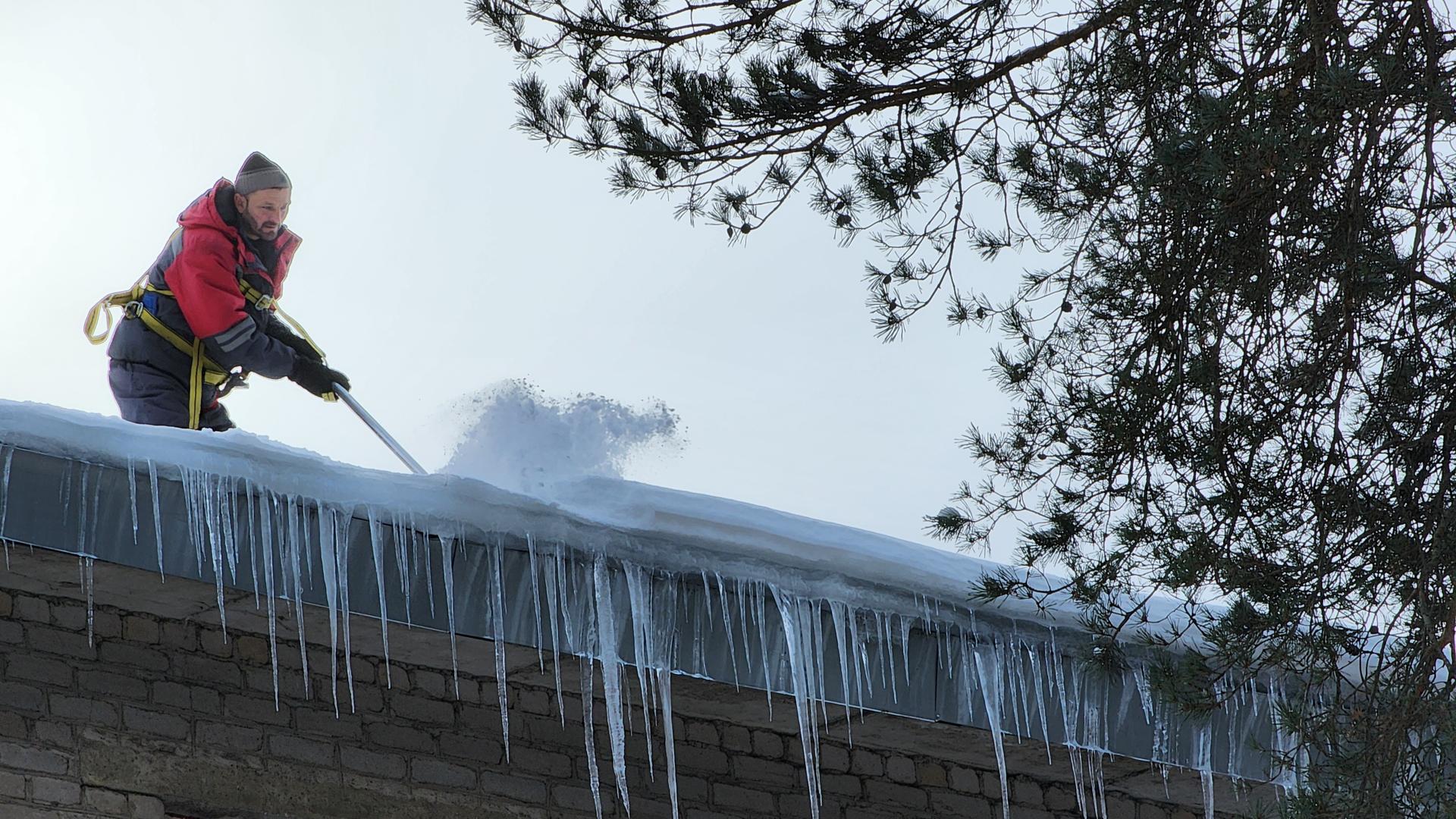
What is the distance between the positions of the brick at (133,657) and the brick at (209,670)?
1.7 inches

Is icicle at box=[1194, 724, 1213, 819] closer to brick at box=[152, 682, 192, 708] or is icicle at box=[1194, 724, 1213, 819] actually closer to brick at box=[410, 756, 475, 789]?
brick at box=[410, 756, 475, 789]

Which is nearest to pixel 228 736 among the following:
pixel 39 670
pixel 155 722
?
pixel 155 722

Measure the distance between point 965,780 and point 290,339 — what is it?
3.03 metres

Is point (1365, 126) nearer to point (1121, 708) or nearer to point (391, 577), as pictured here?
point (1121, 708)

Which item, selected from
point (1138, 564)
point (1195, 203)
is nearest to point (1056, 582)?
point (1138, 564)

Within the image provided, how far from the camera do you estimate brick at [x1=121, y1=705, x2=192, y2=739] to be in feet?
14.5

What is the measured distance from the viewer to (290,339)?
19.8 feet

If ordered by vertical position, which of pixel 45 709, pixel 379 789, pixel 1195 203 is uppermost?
pixel 1195 203

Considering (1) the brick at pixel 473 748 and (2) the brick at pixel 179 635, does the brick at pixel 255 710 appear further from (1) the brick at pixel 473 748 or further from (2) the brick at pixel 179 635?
(1) the brick at pixel 473 748

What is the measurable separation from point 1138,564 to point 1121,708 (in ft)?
2.71

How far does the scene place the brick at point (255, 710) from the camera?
15.0 ft

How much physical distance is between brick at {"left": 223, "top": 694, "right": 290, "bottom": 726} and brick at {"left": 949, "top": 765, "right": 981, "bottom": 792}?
2.32 meters

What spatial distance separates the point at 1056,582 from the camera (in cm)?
444

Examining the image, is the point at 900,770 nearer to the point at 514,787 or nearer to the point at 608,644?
the point at 514,787
